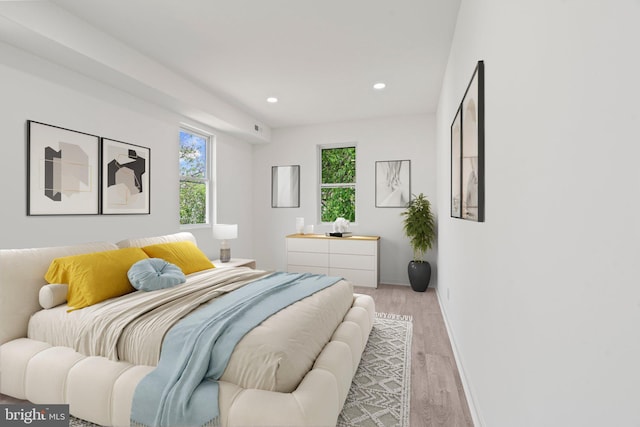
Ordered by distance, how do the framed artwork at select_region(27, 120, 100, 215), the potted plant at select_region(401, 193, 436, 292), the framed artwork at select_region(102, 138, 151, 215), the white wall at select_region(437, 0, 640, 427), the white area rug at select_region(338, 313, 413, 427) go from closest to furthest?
the white wall at select_region(437, 0, 640, 427), the white area rug at select_region(338, 313, 413, 427), the framed artwork at select_region(27, 120, 100, 215), the framed artwork at select_region(102, 138, 151, 215), the potted plant at select_region(401, 193, 436, 292)

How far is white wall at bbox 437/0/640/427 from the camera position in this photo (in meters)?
0.57

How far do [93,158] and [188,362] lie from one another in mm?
2518

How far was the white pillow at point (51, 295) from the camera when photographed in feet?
7.18

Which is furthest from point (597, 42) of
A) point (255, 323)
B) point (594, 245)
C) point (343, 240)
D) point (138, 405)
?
point (343, 240)

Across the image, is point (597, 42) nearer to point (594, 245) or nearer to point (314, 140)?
point (594, 245)

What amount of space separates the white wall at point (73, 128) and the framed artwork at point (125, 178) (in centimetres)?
8

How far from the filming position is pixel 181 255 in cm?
313

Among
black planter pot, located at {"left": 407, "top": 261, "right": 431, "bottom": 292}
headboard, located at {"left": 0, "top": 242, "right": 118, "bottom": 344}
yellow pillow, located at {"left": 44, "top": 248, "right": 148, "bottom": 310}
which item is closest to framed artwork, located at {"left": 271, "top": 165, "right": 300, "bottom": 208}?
black planter pot, located at {"left": 407, "top": 261, "right": 431, "bottom": 292}

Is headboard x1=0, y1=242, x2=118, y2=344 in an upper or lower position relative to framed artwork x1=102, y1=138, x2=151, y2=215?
lower

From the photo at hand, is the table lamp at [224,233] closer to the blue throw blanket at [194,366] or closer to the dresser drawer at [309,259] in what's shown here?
the dresser drawer at [309,259]

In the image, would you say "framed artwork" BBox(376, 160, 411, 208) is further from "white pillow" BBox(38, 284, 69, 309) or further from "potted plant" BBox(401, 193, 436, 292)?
"white pillow" BBox(38, 284, 69, 309)

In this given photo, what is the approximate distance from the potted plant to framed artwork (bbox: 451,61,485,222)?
2.11 m

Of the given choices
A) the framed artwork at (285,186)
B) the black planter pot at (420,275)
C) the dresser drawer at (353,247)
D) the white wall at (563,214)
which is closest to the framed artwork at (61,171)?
the framed artwork at (285,186)

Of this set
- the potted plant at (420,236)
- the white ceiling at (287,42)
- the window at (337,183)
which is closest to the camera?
the white ceiling at (287,42)
